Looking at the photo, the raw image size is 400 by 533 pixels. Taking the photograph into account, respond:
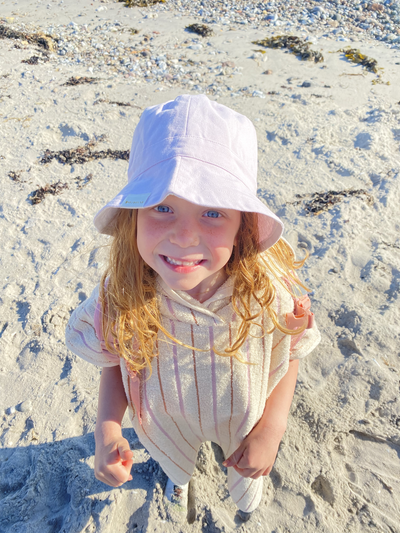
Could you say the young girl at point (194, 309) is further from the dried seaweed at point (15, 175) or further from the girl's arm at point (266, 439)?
the dried seaweed at point (15, 175)

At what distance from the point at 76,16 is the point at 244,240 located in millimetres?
7966

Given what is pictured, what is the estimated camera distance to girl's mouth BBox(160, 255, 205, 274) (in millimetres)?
1277

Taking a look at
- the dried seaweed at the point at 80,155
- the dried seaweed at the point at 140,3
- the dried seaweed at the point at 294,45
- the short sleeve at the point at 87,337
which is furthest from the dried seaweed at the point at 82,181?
the dried seaweed at the point at 140,3

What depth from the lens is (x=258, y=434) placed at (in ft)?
5.22

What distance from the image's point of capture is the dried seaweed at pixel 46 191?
3.78m

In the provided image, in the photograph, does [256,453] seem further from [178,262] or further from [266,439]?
[178,262]

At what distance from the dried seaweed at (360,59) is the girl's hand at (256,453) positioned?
218 inches

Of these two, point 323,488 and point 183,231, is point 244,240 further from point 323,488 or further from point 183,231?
point 323,488

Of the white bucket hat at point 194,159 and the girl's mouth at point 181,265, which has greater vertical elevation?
the white bucket hat at point 194,159

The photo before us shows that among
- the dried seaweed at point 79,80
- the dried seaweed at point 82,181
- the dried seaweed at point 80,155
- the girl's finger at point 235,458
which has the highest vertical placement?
the dried seaweed at point 79,80

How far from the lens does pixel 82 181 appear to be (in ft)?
13.1

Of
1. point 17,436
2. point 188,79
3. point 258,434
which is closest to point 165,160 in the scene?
point 258,434

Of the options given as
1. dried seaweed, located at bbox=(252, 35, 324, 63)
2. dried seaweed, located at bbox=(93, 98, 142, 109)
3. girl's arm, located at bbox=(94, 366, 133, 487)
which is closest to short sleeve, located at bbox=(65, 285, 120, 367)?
girl's arm, located at bbox=(94, 366, 133, 487)

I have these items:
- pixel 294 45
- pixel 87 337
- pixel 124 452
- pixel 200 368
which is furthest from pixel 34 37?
pixel 124 452
